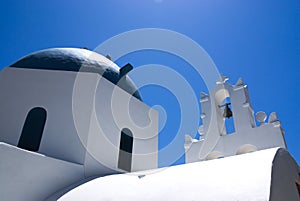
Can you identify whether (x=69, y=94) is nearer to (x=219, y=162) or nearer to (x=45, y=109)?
(x=45, y=109)

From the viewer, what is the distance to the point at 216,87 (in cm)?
962

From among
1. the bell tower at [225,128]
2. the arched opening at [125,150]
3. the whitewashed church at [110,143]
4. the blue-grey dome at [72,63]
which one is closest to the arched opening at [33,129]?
the whitewashed church at [110,143]

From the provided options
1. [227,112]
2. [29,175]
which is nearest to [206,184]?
[29,175]

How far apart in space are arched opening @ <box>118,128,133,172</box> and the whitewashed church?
3cm

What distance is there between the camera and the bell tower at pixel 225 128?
309 inches

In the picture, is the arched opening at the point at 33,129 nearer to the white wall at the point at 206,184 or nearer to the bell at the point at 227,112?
the white wall at the point at 206,184

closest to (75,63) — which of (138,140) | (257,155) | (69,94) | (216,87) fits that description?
(69,94)

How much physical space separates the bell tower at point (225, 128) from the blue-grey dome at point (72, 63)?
275cm

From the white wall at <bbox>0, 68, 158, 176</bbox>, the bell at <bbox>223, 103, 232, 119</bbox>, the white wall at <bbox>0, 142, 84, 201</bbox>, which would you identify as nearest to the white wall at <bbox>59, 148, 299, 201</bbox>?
the white wall at <bbox>0, 142, 84, 201</bbox>

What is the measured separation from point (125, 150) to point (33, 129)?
276 cm

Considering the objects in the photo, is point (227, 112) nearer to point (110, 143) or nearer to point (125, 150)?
point (125, 150)

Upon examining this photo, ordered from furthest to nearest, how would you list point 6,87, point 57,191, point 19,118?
point 6,87, point 19,118, point 57,191

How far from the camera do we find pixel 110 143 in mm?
7238

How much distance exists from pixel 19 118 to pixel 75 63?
94.0 inches
